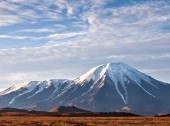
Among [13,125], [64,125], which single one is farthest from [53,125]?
[13,125]

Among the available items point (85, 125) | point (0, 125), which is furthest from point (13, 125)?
point (85, 125)

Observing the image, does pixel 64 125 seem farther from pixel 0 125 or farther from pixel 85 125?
pixel 0 125

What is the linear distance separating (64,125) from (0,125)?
45.3 ft

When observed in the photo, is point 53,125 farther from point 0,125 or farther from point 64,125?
point 0,125

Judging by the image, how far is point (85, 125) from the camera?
3460 inches

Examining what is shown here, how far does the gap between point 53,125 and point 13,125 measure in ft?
28.9

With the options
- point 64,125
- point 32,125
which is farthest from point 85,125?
point 32,125

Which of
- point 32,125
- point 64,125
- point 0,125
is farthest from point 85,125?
point 0,125

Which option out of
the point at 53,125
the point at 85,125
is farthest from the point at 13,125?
the point at 85,125

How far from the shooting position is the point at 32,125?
292ft

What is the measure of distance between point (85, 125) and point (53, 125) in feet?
23.5

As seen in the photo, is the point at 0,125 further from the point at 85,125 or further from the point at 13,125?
the point at 85,125

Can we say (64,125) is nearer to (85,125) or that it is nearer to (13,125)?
(85,125)
